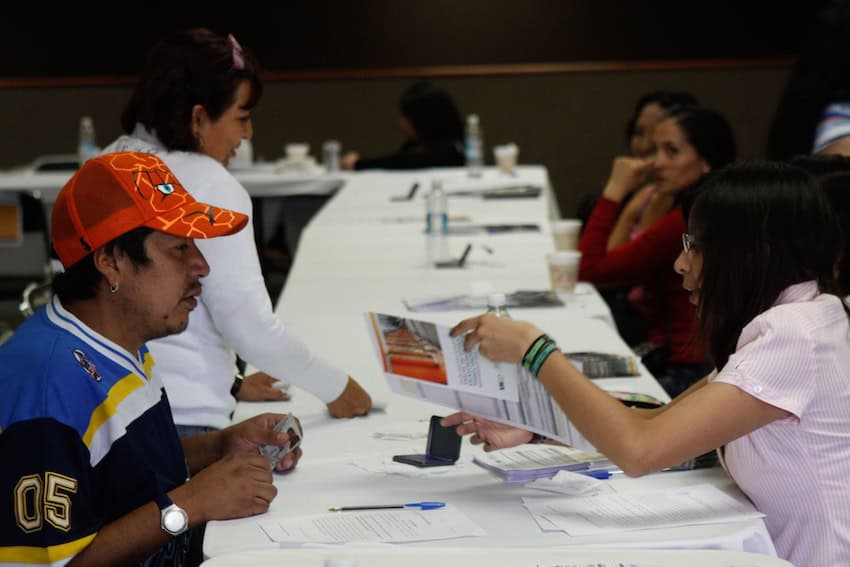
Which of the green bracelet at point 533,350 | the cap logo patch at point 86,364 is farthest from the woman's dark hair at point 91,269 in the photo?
the green bracelet at point 533,350

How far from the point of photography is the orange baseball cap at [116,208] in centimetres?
174

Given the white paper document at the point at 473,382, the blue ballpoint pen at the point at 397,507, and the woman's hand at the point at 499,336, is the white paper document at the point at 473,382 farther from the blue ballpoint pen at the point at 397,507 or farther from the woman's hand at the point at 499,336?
the blue ballpoint pen at the point at 397,507

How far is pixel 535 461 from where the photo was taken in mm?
2016

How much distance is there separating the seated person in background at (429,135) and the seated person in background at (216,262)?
13.4 feet

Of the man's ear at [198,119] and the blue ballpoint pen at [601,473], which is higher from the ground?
the man's ear at [198,119]

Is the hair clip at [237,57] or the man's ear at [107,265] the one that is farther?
the hair clip at [237,57]

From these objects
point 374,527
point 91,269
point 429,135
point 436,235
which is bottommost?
point 429,135

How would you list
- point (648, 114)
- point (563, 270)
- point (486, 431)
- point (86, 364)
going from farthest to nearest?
1. point (648, 114)
2. point (563, 270)
3. point (486, 431)
4. point (86, 364)

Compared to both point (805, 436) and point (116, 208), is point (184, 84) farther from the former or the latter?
point (805, 436)

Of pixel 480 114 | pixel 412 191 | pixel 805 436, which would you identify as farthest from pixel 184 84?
pixel 480 114

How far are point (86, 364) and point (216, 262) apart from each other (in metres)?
0.62

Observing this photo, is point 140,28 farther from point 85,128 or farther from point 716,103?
point 716,103

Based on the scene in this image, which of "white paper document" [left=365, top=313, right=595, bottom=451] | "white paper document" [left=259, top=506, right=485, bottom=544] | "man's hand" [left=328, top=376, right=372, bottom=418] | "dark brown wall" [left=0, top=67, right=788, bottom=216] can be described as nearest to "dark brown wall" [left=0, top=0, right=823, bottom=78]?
"dark brown wall" [left=0, top=67, right=788, bottom=216]

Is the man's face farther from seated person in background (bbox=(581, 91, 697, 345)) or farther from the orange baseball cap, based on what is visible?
seated person in background (bbox=(581, 91, 697, 345))
